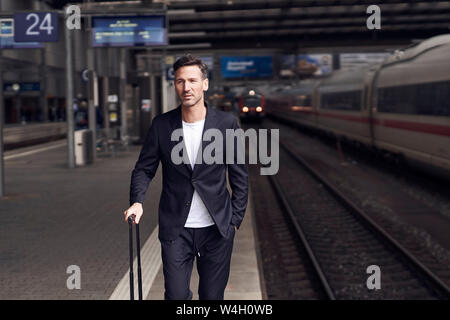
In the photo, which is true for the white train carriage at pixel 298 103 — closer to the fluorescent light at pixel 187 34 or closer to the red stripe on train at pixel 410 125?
the fluorescent light at pixel 187 34

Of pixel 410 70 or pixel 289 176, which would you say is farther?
pixel 289 176

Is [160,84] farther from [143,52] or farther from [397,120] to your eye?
[397,120]

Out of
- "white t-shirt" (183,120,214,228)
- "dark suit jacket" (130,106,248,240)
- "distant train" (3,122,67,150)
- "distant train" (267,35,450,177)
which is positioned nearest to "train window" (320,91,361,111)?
"distant train" (267,35,450,177)

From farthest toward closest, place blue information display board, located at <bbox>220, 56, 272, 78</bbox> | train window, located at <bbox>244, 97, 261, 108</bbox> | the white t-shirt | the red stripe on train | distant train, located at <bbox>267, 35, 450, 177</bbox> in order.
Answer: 1. blue information display board, located at <bbox>220, 56, 272, 78</bbox>
2. train window, located at <bbox>244, 97, 261, 108</bbox>
3. distant train, located at <bbox>267, 35, 450, 177</bbox>
4. the red stripe on train
5. the white t-shirt

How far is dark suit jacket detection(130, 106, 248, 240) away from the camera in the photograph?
3.65m

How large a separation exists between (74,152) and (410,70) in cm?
899

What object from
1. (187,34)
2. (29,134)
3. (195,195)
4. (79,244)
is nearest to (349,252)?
(79,244)

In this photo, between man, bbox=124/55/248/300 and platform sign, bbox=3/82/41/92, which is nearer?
man, bbox=124/55/248/300

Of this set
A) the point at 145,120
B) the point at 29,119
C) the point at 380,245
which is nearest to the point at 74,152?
the point at 145,120

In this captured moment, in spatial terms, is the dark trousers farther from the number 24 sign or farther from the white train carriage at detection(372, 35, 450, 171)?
the number 24 sign

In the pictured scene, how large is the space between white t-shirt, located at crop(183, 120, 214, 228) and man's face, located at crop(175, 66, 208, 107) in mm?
149

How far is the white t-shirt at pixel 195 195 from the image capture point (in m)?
3.68

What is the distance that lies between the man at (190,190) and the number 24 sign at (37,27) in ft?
40.3
